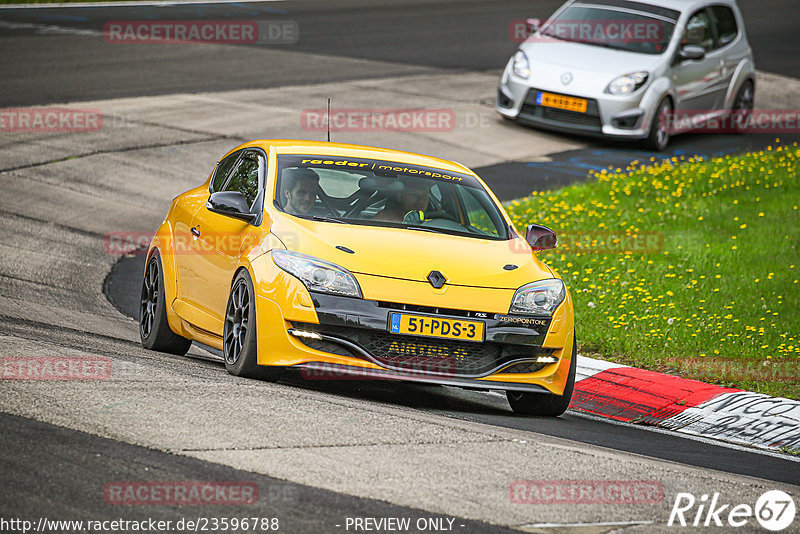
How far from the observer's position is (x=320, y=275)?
24.3ft

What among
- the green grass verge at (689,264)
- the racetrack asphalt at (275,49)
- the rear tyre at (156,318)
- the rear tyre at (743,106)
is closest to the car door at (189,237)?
the rear tyre at (156,318)

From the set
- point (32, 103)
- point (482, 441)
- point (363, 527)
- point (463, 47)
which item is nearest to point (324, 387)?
point (482, 441)

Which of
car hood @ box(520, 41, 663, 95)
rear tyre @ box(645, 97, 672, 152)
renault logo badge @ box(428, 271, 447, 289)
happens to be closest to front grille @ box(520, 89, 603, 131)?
car hood @ box(520, 41, 663, 95)

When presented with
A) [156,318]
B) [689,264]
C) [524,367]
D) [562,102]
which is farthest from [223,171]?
[562,102]

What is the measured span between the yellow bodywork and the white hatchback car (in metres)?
10.7

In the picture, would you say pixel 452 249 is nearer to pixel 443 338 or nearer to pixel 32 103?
pixel 443 338

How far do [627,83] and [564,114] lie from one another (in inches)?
42.1

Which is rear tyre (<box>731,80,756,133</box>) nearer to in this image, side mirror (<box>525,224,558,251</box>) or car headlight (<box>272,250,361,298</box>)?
side mirror (<box>525,224,558,251</box>)

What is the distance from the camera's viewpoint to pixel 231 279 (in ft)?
26.2

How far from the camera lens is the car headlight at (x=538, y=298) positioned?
762cm

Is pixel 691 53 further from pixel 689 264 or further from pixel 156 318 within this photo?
pixel 156 318

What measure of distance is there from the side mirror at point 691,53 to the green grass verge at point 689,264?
1777 millimetres

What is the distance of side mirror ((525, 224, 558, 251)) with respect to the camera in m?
8.55

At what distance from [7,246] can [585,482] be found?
809cm
